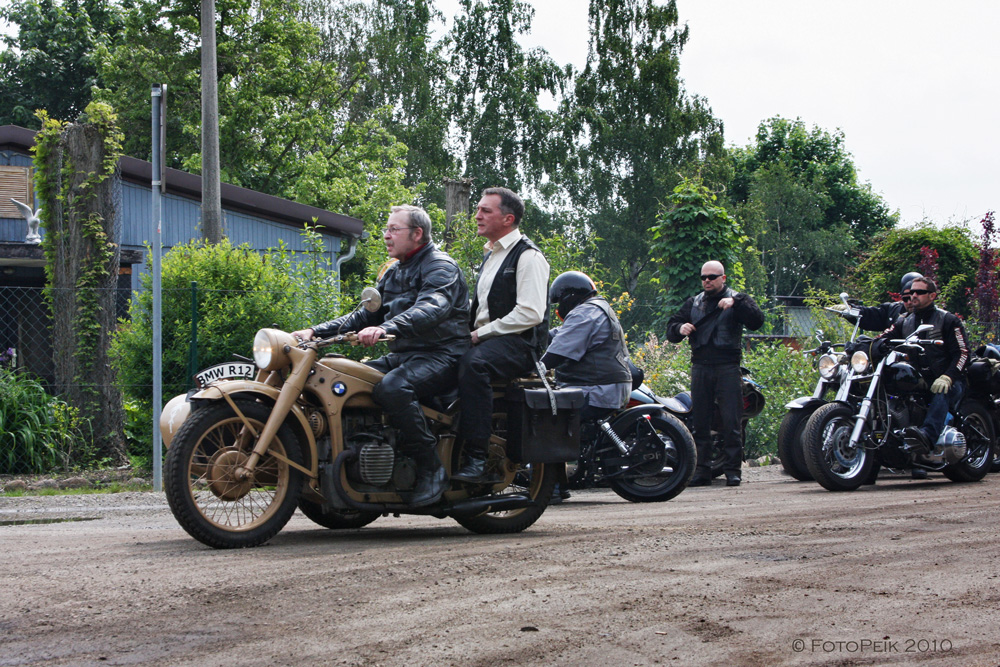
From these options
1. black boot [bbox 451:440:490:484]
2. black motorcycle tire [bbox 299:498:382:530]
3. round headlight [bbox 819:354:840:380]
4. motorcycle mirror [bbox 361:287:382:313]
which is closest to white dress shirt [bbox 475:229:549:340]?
black boot [bbox 451:440:490:484]

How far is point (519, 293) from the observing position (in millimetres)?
6496

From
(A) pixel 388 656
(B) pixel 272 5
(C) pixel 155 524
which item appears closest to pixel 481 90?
(B) pixel 272 5

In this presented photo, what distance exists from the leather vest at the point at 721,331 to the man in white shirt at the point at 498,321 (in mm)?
4276

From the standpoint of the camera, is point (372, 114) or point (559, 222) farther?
point (559, 222)

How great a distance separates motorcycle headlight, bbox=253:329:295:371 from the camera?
19.6ft

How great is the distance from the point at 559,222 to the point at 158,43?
20.3 metres

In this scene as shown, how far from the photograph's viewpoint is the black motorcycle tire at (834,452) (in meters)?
9.77

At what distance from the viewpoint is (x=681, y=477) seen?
29.9ft

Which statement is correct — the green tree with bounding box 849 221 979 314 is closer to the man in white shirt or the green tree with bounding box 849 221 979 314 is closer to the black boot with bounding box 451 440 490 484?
the man in white shirt

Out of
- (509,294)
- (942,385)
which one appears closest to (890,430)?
(942,385)

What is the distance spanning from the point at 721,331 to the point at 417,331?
5.14 metres

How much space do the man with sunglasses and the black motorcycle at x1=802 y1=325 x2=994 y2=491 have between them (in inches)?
3.5

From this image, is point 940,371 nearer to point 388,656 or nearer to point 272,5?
point 388,656

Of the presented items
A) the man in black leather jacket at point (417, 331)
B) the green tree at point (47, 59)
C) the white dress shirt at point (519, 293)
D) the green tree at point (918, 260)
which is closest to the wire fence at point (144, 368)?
the man in black leather jacket at point (417, 331)
